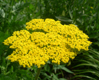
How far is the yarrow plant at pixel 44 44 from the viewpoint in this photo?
4.18ft

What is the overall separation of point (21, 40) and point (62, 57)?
1.59 feet

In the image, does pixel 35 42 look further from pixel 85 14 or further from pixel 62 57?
pixel 85 14

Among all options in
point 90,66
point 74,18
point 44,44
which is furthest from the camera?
point 74,18

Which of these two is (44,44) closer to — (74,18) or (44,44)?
(44,44)

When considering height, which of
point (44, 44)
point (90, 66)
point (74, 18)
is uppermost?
point (74, 18)

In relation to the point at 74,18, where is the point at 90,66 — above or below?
below

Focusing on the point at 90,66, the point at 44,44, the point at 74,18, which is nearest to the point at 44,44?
the point at 44,44

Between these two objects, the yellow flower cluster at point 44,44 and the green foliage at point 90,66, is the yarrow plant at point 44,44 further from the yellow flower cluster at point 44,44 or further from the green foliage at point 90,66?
the green foliage at point 90,66

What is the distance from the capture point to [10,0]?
2217 millimetres

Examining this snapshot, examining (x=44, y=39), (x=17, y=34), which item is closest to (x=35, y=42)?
(x=44, y=39)

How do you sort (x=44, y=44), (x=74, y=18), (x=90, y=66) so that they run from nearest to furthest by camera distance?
1. (x=44, y=44)
2. (x=90, y=66)
3. (x=74, y=18)

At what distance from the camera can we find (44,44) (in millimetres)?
1455

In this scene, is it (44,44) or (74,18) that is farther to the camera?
(74,18)

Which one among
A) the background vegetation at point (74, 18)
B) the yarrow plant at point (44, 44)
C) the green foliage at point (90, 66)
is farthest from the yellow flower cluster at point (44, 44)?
the green foliage at point (90, 66)
